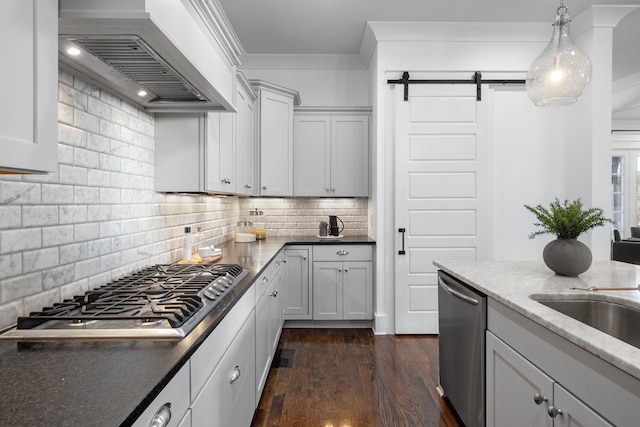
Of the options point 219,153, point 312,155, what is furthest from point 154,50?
point 312,155

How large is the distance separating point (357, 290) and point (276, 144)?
182 cm

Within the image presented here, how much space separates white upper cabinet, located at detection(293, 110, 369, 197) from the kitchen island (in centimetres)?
228

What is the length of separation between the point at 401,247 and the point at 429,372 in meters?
1.22

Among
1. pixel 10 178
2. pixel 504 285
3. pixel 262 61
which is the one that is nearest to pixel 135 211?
pixel 10 178

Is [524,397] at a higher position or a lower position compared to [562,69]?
lower

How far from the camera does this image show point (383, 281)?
12.0 feet

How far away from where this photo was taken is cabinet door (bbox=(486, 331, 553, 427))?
1252 millimetres

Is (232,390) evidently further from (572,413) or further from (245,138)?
(245,138)

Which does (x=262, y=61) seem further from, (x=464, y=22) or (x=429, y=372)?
(x=429, y=372)

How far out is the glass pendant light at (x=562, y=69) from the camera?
197cm

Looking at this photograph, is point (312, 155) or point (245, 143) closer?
point (245, 143)

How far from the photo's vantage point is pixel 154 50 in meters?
1.31

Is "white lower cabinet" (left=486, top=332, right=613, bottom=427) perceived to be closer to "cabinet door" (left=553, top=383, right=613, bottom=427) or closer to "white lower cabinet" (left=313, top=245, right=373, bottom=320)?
"cabinet door" (left=553, top=383, right=613, bottom=427)

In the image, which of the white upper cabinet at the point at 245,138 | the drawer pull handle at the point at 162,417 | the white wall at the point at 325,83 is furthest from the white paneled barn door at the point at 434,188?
the drawer pull handle at the point at 162,417
